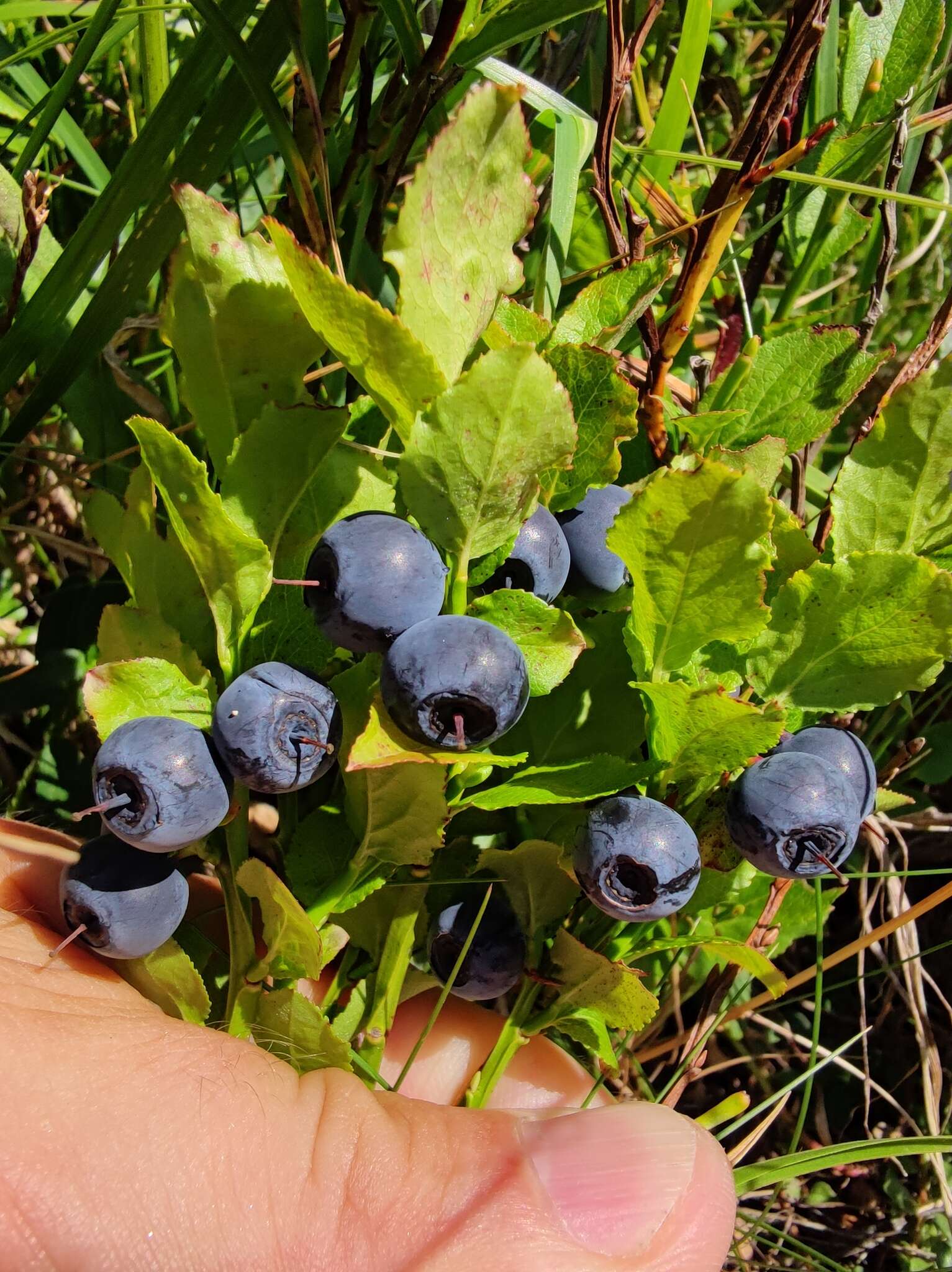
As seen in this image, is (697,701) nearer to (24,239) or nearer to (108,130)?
(24,239)

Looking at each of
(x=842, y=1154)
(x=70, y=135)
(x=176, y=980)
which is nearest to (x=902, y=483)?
(x=842, y=1154)

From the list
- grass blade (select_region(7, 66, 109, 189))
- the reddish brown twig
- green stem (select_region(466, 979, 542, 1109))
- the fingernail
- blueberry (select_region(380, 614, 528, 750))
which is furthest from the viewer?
grass blade (select_region(7, 66, 109, 189))

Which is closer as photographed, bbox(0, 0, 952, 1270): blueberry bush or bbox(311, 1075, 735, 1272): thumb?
bbox(0, 0, 952, 1270): blueberry bush

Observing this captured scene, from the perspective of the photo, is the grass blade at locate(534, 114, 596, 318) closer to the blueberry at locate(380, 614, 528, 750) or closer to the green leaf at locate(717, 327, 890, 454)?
the green leaf at locate(717, 327, 890, 454)

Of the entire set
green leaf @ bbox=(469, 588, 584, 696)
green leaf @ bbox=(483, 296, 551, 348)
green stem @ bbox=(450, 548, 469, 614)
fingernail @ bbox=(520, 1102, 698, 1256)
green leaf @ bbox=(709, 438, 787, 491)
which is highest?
green leaf @ bbox=(483, 296, 551, 348)

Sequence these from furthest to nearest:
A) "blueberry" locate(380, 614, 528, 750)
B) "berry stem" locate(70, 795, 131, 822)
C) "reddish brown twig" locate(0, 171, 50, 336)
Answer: "reddish brown twig" locate(0, 171, 50, 336), "berry stem" locate(70, 795, 131, 822), "blueberry" locate(380, 614, 528, 750)

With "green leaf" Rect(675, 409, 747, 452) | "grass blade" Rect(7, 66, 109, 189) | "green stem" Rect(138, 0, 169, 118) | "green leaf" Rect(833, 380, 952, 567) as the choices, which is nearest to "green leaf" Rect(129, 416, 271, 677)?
"green leaf" Rect(675, 409, 747, 452)

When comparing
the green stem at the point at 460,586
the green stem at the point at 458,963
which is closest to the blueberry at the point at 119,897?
the green stem at the point at 458,963
